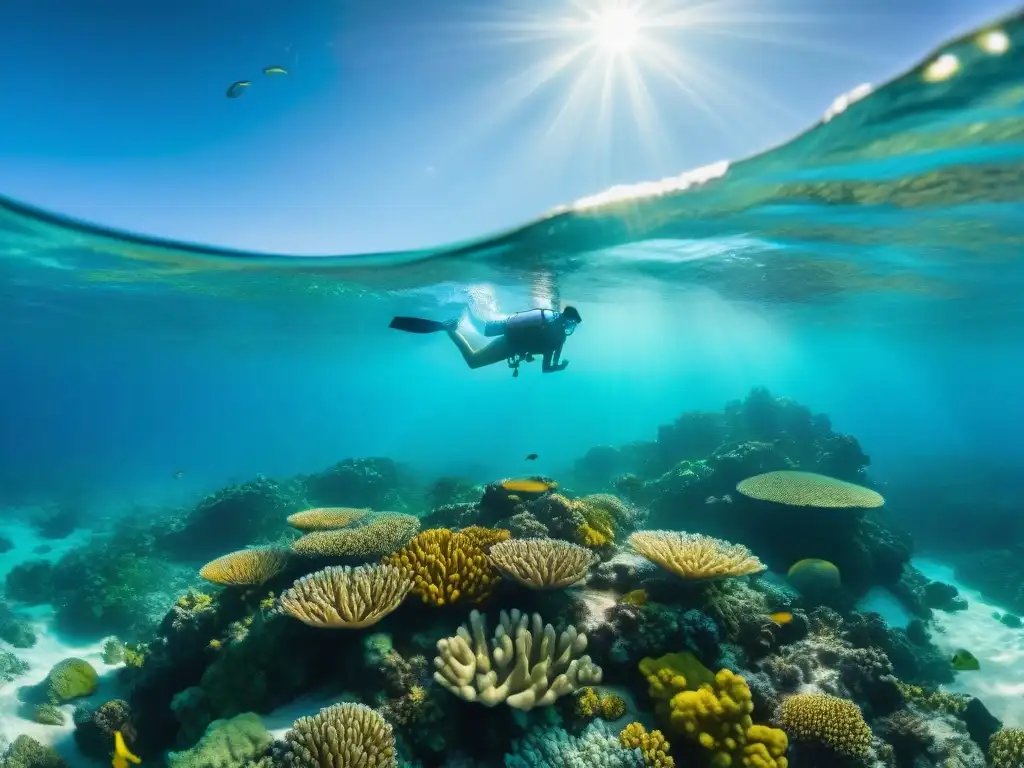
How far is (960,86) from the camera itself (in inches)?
313

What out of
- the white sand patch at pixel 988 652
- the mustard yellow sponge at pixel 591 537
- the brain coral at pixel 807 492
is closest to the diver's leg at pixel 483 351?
the mustard yellow sponge at pixel 591 537

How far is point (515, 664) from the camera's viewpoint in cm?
455

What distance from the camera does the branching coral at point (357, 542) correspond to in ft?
21.4

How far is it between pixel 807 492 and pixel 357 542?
27.5 feet

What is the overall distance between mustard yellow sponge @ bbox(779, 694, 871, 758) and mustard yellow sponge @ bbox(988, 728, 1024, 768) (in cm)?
247

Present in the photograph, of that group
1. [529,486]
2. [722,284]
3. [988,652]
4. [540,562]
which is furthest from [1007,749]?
[722,284]

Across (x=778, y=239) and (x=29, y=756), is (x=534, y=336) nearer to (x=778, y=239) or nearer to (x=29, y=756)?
(x=29, y=756)

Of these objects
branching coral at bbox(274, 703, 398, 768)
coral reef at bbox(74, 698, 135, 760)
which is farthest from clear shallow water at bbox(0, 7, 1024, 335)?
coral reef at bbox(74, 698, 135, 760)

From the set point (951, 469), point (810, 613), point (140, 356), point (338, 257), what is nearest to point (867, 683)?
point (810, 613)

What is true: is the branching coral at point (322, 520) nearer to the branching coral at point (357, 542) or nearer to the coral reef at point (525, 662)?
the coral reef at point (525, 662)

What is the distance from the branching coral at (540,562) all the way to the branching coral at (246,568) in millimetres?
3096

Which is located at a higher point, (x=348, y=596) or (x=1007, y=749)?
(x=348, y=596)

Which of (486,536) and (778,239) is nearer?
(486,536)

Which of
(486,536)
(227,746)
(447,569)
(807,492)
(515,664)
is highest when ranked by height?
(447,569)
